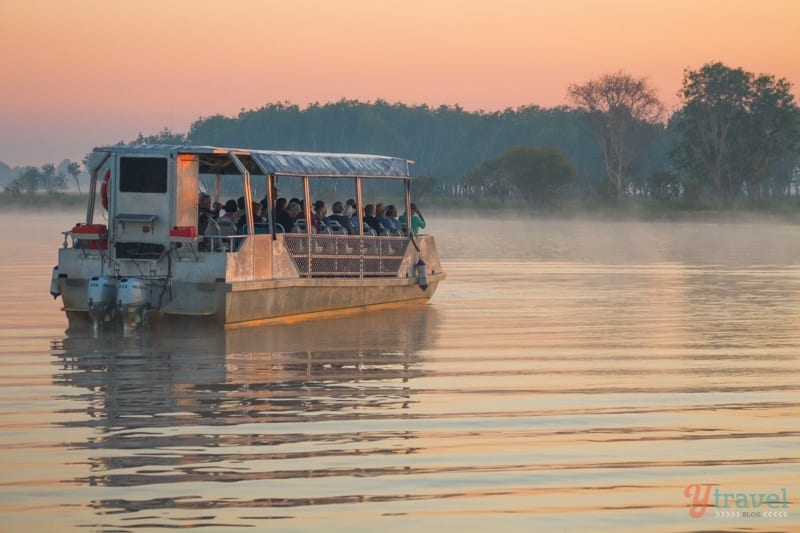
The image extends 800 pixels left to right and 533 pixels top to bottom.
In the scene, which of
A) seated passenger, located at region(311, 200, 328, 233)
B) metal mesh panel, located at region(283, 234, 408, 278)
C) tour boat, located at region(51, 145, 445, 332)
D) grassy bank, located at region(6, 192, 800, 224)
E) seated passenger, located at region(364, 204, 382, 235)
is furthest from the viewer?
grassy bank, located at region(6, 192, 800, 224)

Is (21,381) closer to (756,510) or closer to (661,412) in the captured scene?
(661,412)

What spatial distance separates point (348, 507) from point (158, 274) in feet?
35.9

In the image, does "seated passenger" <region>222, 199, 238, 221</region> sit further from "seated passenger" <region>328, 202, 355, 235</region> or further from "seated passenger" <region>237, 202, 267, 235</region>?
"seated passenger" <region>328, 202, 355, 235</region>

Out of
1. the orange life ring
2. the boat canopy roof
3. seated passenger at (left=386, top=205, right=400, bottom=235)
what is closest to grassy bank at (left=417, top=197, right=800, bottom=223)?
seated passenger at (left=386, top=205, right=400, bottom=235)

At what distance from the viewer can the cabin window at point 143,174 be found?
66.7ft

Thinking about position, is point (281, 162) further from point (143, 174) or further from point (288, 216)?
point (143, 174)

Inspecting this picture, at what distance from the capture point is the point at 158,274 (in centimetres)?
1969

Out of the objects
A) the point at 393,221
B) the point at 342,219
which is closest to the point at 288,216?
the point at 342,219

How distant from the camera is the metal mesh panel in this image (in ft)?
70.9

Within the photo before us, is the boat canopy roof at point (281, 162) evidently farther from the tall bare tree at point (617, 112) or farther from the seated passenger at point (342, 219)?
the tall bare tree at point (617, 112)

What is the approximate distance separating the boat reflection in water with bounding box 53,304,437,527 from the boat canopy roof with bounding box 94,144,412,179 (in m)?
2.61

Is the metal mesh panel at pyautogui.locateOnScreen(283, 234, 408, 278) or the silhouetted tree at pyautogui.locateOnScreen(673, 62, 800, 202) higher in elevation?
the silhouetted tree at pyautogui.locateOnScreen(673, 62, 800, 202)

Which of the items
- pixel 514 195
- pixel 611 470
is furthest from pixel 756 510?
pixel 514 195

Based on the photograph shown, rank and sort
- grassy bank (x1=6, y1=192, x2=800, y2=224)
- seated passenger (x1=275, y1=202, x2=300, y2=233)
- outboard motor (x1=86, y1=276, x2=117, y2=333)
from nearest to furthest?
outboard motor (x1=86, y1=276, x2=117, y2=333)
seated passenger (x1=275, y1=202, x2=300, y2=233)
grassy bank (x1=6, y1=192, x2=800, y2=224)
